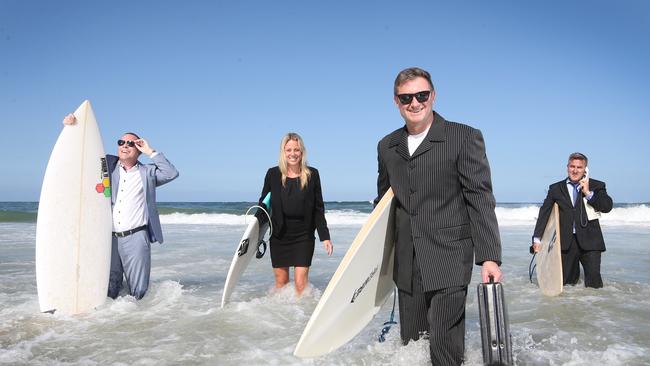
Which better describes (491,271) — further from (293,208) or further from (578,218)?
(578,218)

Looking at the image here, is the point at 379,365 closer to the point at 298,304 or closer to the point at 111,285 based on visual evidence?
the point at 298,304

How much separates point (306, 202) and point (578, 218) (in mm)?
3112

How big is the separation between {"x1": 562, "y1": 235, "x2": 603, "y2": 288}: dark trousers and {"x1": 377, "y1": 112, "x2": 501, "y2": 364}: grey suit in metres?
4.00

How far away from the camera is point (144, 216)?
473cm

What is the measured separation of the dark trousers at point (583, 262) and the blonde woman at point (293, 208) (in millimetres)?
2849

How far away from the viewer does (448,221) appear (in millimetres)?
2396

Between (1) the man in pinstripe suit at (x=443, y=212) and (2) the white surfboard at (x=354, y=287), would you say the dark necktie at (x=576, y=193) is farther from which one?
(1) the man in pinstripe suit at (x=443, y=212)

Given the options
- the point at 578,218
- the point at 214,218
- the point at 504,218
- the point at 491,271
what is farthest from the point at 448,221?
the point at 504,218

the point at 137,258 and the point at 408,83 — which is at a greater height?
the point at 408,83

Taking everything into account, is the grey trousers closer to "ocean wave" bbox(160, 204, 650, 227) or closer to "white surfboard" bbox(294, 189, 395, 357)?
"white surfboard" bbox(294, 189, 395, 357)

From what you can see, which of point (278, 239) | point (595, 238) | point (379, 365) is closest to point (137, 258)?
point (278, 239)

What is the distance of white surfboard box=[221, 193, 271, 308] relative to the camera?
4.98 meters

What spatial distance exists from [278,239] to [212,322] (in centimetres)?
104

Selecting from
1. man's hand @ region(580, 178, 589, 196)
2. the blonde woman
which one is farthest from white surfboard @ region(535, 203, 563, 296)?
the blonde woman
